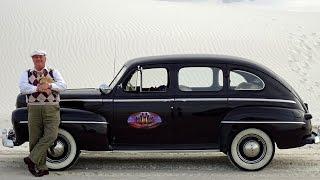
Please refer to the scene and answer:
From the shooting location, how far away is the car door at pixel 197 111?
9898 millimetres

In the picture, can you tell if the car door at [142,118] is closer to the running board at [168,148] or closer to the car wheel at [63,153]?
the running board at [168,148]

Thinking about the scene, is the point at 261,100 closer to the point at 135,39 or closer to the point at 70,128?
the point at 70,128

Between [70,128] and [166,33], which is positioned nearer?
[70,128]

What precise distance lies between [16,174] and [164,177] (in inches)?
81.1

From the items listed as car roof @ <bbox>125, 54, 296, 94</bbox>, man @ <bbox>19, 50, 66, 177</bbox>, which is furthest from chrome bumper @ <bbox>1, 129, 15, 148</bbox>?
car roof @ <bbox>125, 54, 296, 94</bbox>

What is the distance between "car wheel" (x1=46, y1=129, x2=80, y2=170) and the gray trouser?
10.8 inches

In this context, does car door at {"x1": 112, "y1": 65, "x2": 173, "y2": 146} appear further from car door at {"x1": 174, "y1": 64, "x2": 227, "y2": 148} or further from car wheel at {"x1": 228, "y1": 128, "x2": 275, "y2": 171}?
car wheel at {"x1": 228, "y1": 128, "x2": 275, "y2": 171}

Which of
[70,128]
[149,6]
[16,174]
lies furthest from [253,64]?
[149,6]

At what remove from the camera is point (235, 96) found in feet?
32.7

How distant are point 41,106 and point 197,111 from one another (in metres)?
2.21

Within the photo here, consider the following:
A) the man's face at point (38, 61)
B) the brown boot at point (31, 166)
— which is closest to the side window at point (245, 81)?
the man's face at point (38, 61)

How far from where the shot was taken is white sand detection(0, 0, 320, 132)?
25.1m

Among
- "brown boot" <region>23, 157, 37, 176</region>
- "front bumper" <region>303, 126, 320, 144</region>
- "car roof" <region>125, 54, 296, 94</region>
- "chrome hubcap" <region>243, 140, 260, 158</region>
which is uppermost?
"car roof" <region>125, 54, 296, 94</region>

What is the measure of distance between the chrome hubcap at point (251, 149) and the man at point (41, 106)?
2.71 m
